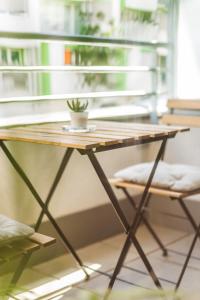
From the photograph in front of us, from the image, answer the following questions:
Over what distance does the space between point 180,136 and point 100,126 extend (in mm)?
848

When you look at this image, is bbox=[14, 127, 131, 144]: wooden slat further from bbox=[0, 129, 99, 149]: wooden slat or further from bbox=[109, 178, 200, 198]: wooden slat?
bbox=[109, 178, 200, 198]: wooden slat

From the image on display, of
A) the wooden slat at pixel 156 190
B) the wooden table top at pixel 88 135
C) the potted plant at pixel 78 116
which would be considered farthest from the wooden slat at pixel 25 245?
the wooden slat at pixel 156 190

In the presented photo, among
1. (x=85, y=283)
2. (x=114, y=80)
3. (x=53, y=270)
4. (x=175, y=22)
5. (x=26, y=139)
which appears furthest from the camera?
(x=175, y=22)

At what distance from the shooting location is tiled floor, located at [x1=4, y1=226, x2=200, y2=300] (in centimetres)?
213

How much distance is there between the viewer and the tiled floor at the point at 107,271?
2127 millimetres

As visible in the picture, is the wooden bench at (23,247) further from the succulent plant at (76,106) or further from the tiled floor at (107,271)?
the succulent plant at (76,106)

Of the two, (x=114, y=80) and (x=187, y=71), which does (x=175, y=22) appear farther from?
(x=114, y=80)

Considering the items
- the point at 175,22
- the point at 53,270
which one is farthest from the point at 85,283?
the point at 175,22

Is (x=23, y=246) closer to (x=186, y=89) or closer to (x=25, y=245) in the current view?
(x=25, y=245)

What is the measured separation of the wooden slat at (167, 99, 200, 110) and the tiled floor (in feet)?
2.77

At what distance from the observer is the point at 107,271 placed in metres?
2.37

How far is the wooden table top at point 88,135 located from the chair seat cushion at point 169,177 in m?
0.28

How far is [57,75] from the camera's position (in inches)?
93.7

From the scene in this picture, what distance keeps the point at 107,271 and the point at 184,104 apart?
3.72 ft
